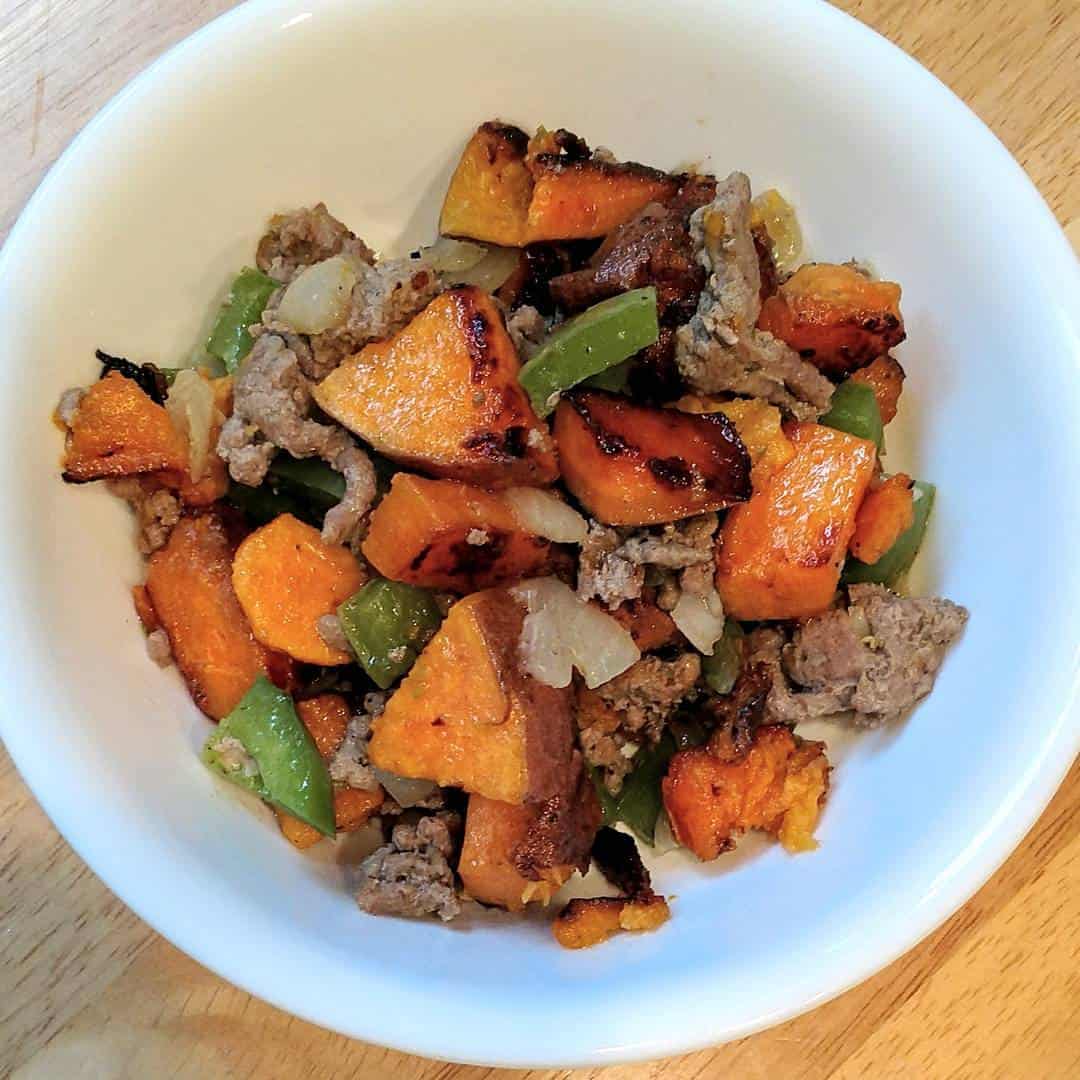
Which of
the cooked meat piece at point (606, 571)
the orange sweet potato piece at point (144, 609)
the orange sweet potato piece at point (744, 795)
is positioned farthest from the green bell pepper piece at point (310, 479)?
the orange sweet potato piece at point (744, 795)

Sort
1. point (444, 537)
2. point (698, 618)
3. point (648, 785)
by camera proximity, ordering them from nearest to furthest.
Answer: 1. point (444, 537)
2. point (698, 618)
3. point (648, 785)

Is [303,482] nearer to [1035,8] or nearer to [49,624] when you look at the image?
[49,624]

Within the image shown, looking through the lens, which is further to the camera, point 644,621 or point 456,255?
point 456,255

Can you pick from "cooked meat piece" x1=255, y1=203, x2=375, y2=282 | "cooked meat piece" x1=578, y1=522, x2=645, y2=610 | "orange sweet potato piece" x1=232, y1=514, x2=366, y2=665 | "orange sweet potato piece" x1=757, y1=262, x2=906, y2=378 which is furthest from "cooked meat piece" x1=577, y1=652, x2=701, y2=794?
"cooked meat piece" x1=255, y1=203, x2=375, y2=282

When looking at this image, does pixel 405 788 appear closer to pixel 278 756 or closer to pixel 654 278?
pixel 278 756

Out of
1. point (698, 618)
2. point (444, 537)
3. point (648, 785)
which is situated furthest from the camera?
point (648, 785)

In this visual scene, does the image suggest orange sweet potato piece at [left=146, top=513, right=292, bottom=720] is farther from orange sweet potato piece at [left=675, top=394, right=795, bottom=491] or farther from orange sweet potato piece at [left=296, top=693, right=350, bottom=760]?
orange sweet potato piece at [left=675, top=394, right=795, bottom=491]

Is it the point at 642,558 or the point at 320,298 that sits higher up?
the point at 320,298

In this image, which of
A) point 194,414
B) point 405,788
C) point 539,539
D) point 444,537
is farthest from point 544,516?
point 194,414
